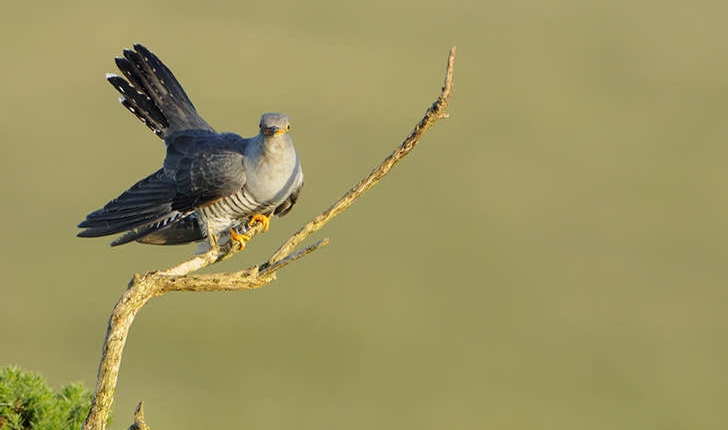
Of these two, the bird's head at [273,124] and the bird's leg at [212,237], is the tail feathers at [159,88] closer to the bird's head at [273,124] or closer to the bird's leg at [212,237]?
the bird's leg at [212,237]

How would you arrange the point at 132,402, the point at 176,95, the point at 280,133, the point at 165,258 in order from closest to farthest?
the point at 280,133, the point at 176,95, the point at 132,402, the point at 165,258

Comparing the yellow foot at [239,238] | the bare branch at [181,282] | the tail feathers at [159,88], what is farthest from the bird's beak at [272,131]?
the tail feathers at [159,88]

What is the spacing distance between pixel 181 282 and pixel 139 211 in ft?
4.61

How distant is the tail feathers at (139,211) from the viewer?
570 centimetres

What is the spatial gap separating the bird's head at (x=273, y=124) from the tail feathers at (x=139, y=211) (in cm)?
83

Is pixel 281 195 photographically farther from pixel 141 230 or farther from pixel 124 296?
pixel 124 296

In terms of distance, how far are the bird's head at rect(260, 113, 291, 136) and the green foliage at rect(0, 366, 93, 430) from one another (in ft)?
6.25

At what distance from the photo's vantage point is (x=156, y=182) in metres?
6.08

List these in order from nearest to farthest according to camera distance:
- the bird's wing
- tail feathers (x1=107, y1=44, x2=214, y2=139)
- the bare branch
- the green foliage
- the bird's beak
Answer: the bare branch
the green foliage
the bird's beak
the bird's wing
tail feathers (x1=107, y1=44, x2=214, y2=139)

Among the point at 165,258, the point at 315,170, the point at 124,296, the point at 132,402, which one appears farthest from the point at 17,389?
the point at 315,170

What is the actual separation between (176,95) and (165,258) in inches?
274

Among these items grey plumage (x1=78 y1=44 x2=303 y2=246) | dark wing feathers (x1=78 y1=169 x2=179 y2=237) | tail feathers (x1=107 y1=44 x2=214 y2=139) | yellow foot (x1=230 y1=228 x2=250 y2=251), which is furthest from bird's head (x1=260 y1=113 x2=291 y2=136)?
tail feathers (x1=107 y1=44 x2=214 y2=139)

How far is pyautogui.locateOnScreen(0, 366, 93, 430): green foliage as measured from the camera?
5.11 metres

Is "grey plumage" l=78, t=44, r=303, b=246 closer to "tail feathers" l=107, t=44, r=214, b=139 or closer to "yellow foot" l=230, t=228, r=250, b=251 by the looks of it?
"yellow foot" l=230, t=228, r=250, b=251
